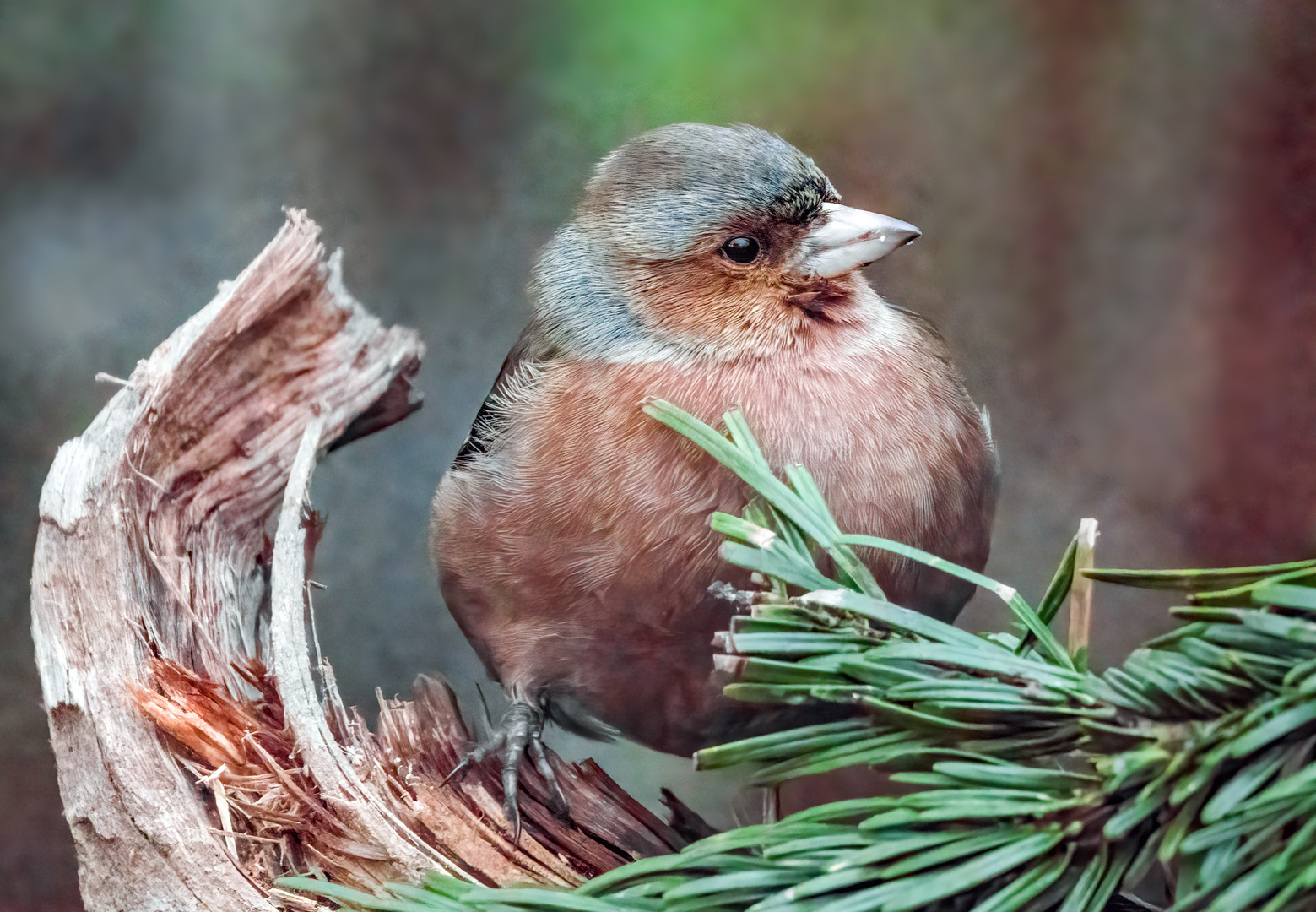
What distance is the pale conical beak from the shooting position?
846 mm

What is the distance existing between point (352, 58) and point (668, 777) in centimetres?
87

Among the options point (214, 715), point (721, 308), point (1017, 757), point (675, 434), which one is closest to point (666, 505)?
point (675, 434)

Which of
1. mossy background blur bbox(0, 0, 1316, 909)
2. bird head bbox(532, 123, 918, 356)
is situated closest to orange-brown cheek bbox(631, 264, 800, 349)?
bird head bbox(532, 123, 918, 356)

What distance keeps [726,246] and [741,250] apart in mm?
16

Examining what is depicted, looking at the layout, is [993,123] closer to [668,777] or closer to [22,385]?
[668,777]

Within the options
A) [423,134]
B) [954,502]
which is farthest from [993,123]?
[423,134]

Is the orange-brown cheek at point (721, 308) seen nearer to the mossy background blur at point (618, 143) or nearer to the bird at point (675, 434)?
the bird at point (675, 434)

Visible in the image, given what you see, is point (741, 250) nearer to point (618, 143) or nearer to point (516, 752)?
point (618, 143)

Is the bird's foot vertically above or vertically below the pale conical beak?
below

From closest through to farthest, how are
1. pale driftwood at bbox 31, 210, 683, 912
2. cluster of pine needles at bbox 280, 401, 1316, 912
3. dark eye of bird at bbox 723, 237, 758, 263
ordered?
cluster of pine needles at bbox 280, 401, 1316, 912 < pale driftwood at bbox 31, 210, 683, 912 < dark eye of bird at bbox 723, 237, 758, 263

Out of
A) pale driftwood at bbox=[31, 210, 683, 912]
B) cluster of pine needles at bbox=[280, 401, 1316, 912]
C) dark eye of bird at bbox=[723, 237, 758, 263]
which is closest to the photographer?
cluster of pine needles at bbox=[280, 401, 1316, 912]

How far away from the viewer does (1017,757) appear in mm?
541

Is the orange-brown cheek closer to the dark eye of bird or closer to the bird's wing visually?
the dark eye of bird

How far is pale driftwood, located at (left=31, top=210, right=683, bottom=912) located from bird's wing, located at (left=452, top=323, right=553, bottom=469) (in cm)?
19
